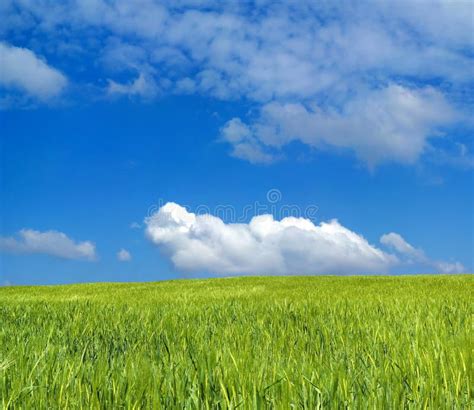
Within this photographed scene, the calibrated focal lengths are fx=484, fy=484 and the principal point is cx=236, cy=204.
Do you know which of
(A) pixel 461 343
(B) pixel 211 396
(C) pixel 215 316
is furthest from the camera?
(C) pixel 215 316

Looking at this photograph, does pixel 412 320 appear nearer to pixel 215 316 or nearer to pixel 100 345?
pixel 215 316

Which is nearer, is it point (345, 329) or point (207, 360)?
point (207, 360)

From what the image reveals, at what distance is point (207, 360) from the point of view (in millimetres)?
3195

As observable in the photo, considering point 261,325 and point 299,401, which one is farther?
point 261,325

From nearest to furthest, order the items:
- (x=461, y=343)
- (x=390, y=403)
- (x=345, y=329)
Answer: (x=390, y=403) → (x=461, y=343) → (x=345, y=329)

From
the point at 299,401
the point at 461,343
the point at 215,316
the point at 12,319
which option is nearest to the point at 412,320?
the point at 461,343

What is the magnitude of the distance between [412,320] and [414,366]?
8.44 ft

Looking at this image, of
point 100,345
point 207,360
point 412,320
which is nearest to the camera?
point 207,360

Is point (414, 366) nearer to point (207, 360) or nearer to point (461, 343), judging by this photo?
point (461, 343)

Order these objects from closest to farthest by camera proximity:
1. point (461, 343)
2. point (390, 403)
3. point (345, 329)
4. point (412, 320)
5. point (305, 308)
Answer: point (390, 403), point (461, 343), point (345, 329), point (412, 320), point (305, 308)

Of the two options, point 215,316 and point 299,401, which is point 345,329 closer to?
point 215,316

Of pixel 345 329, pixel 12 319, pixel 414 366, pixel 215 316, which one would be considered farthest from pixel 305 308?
pixel 12 319

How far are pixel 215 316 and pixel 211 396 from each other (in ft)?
13.0

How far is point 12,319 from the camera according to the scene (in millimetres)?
7430
